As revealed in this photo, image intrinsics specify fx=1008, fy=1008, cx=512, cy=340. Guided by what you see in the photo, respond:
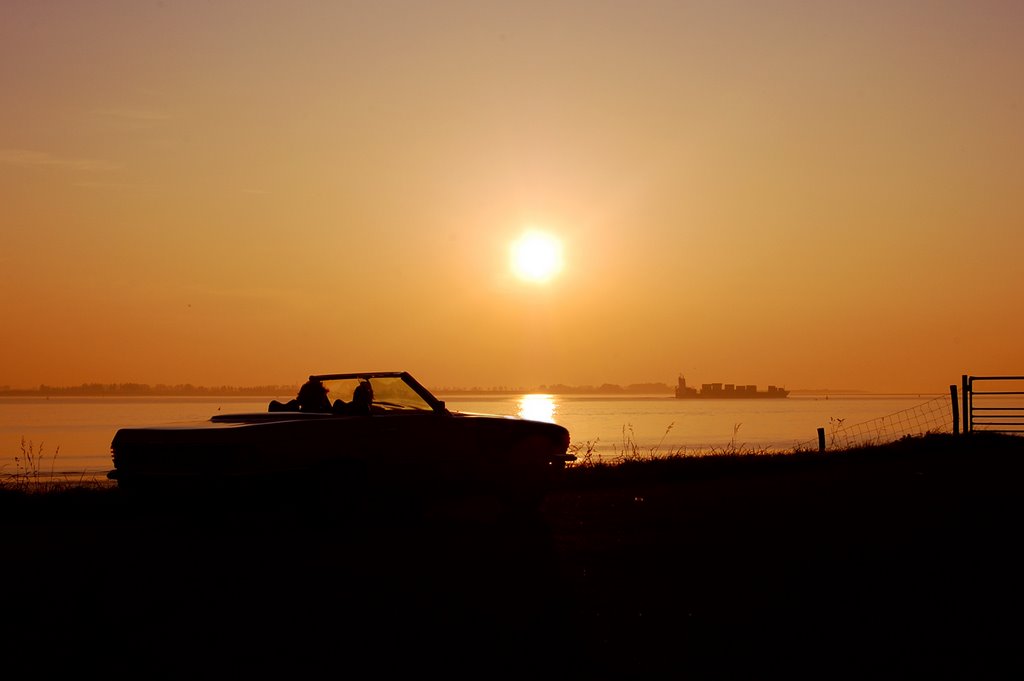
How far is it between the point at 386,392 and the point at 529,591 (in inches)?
164

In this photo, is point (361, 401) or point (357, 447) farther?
point (361, 401)

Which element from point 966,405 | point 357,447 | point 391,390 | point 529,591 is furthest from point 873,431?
point 529,591

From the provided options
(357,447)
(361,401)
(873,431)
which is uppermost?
(361,401)

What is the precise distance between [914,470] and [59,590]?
14.5 meters

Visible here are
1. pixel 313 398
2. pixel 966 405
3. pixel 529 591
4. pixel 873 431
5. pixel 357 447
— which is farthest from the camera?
pixel 873 431

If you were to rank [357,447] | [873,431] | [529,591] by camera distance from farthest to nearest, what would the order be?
[873,431] → [357,447] → [529,591]

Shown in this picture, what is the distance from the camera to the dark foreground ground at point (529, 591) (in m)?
5.34

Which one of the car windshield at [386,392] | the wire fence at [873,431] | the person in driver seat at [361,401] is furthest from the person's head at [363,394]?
the wire fence at [873,431]

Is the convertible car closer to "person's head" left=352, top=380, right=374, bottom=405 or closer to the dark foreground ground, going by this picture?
"person's head" left=352, top=380, right=374, bottom=405

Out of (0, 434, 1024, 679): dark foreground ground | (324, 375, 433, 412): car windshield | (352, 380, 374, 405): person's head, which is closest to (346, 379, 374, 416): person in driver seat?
(352, 380, 374, 405): person's head

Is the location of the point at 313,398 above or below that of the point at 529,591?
above

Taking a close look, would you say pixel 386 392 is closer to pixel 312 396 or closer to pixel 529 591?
pixel 312 396

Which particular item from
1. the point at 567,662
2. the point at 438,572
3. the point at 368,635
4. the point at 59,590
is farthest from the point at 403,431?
the point at 567,662

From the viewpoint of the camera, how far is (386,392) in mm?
10781
